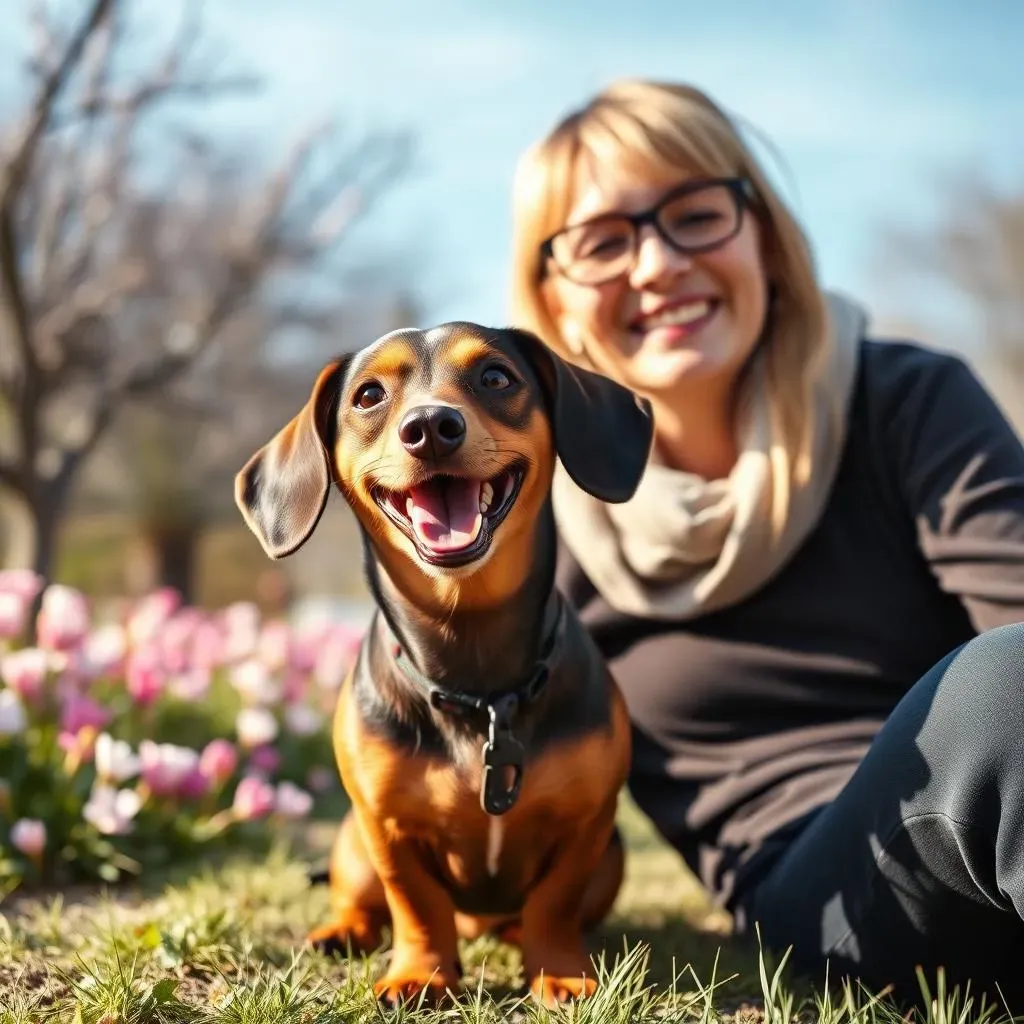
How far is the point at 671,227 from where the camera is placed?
2668 mm

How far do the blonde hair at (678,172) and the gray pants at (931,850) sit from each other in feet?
2.43

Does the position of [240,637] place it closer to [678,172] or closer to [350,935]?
[350,935]

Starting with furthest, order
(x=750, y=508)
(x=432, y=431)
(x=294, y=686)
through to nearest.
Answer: (x=294, y=686) → (x=750, y=508) → (x=432, y=431)

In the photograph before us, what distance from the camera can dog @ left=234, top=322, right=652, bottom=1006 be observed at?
194 centimetres

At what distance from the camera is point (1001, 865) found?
1.77 m

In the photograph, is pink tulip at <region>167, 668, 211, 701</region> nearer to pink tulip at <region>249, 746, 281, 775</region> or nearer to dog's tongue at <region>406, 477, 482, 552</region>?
pink tulip at <region>249, 746, 281, 775</region>

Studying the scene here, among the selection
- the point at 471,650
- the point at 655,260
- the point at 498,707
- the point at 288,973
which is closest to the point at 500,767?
the point at 498,707

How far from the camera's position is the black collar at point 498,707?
6.37 ft

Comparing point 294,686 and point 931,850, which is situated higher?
point 931,850

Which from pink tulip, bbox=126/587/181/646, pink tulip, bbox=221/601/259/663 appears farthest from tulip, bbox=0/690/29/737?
pink tulip, bbox=221/601/259/663

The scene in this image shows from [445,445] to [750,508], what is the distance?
96cm

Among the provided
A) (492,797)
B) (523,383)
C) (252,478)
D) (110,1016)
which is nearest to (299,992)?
(110,1016)

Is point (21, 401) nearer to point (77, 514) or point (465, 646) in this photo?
point (465, 646)

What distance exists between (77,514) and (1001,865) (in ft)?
45.8
